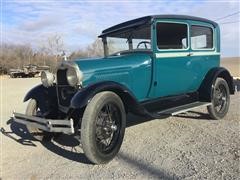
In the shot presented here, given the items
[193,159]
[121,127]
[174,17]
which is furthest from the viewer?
[174,17]

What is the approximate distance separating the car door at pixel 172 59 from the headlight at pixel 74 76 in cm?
165

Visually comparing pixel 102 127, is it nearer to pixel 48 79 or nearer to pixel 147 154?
pixel 147 154

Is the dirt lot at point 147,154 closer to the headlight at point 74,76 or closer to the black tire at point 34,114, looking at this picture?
the black tire at point 34,114

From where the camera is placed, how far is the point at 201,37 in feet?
24.3

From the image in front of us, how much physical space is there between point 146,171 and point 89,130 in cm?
95

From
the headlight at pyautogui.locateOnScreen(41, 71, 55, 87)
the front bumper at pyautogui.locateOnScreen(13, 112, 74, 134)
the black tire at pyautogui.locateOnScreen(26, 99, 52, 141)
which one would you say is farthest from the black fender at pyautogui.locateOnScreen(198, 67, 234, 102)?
the front bumper at pyautogui.locateOnScreen(13, 112, 74, 134)

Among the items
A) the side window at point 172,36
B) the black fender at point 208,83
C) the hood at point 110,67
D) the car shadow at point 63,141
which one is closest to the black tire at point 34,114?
the car shadow at point 63,141

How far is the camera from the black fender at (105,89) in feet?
15.5

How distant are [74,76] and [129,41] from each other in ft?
6.19

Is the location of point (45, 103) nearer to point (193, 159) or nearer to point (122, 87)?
point (122, 87)

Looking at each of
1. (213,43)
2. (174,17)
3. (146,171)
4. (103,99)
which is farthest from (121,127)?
(213,43)

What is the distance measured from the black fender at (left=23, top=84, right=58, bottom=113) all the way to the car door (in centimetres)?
186

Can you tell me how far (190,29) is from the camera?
7.02 m

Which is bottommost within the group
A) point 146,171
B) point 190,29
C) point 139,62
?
point 146,171
